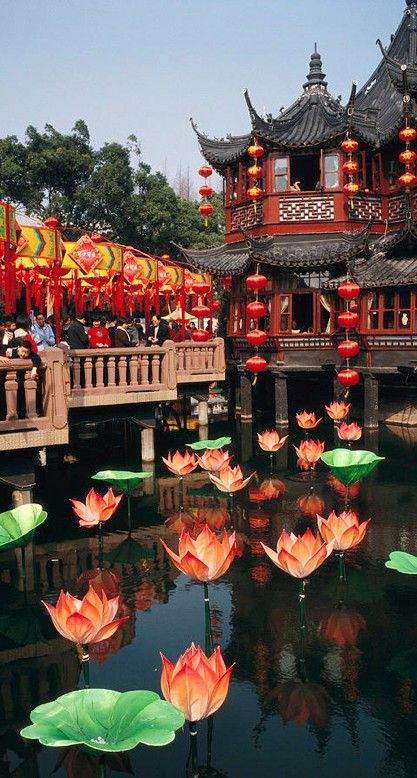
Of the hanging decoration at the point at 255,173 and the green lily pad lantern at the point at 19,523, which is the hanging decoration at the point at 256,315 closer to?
the hanging decoration at the point at 255,173

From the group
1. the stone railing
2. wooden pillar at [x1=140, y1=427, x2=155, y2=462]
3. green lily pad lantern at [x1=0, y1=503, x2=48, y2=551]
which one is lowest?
wooden pillar at [x1=140, y1=427, x2=155, y2=462]

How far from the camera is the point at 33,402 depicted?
939 cm

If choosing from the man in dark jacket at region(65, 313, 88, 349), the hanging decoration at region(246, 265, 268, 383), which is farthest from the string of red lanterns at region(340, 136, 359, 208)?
the man in dark jacket at region(65, 313, 88, 349)

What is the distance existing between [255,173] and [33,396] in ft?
43.9

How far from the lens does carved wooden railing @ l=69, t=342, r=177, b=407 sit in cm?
1262

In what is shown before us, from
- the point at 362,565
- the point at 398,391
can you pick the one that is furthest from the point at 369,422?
the point at 362,565

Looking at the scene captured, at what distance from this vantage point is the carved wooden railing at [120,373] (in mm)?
12625

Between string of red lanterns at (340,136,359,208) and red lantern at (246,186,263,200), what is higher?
string of red lanterns at (340,136,359,208)

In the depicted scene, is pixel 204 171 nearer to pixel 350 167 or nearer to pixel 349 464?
pixel 350 167

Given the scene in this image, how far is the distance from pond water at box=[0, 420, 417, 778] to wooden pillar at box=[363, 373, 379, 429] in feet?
23.6

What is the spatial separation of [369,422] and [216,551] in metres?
14.3

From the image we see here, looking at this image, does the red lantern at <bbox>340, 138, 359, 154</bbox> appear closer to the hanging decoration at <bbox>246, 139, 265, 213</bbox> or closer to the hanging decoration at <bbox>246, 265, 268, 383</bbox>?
the hanging decoration at <bbox>246, 139, 265, 213</bbox>

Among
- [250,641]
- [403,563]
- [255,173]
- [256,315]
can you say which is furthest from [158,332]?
[250,641]

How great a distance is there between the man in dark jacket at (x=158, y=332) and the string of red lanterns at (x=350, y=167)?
7.04 meters
